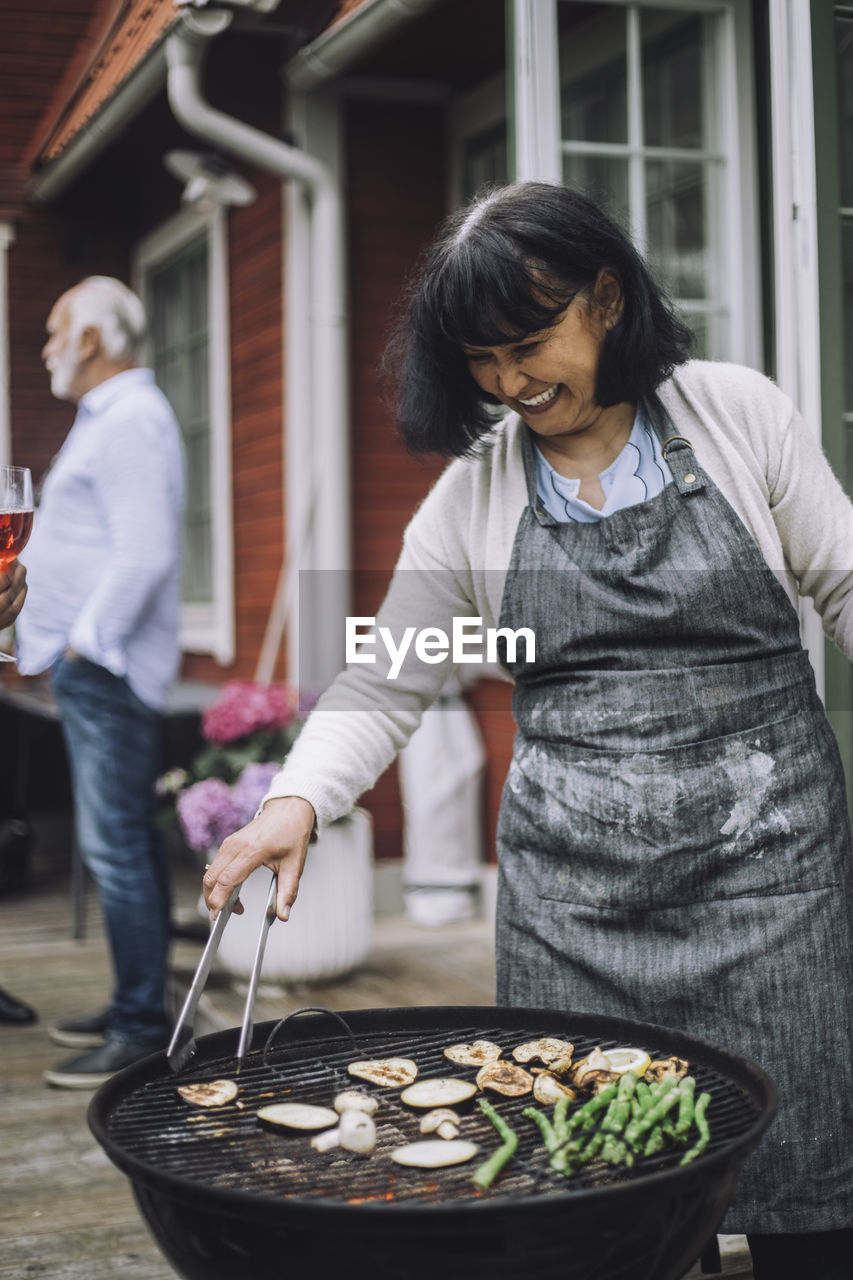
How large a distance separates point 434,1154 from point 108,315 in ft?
10.1

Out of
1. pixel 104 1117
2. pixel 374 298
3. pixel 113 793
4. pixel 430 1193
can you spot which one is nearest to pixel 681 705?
pixel 430 1193

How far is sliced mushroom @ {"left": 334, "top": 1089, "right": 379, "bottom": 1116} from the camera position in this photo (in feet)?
5.62

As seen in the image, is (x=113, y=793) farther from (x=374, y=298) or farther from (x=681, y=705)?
(x=374, y=298)

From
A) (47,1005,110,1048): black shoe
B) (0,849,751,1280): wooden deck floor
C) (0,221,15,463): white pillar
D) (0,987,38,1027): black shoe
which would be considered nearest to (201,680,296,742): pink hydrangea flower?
(0,849,751,1280): wooden deck floor

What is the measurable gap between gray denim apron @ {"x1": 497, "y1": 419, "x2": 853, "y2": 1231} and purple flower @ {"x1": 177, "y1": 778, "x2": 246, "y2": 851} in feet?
7.91

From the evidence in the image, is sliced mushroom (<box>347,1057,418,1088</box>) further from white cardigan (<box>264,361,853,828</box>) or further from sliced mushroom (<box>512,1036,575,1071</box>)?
white cardigan (<box>264,361,853,828</box>)

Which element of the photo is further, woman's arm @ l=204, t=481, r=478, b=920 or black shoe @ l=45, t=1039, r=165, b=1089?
black shoe @ l=45, t=1039, r=165, b=1089

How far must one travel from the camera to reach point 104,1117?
1.66 m

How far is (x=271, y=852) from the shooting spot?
1868mm

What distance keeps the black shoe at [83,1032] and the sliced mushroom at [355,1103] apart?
8.87 feet

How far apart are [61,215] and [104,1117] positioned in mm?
7638

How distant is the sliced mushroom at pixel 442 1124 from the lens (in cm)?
165

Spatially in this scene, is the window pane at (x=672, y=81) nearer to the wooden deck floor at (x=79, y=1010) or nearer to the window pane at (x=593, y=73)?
the window pane at (x=593, y=73)

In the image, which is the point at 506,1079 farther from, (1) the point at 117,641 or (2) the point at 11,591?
(1) the point at 117,641
